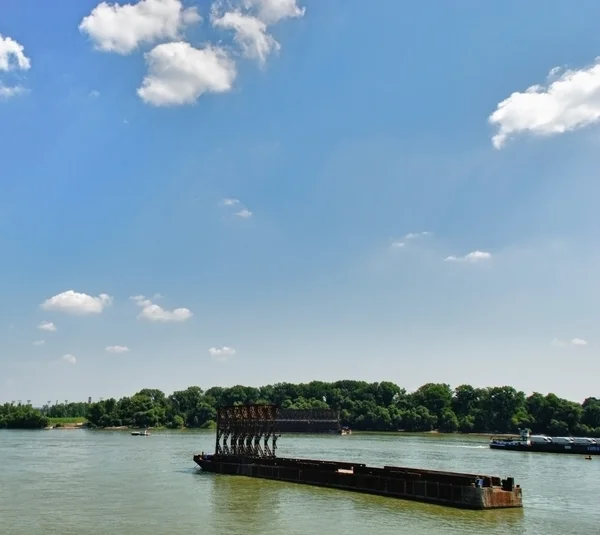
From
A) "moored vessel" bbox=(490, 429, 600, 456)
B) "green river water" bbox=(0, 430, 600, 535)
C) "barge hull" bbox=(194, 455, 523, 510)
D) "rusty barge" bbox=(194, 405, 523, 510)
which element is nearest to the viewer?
"green river water" bbox=(0, 430, 600, 535)

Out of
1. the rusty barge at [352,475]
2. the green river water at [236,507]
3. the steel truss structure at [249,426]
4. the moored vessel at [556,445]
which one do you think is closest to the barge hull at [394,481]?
the rusty barge at [352,475]

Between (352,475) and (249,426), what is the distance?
81.8ft

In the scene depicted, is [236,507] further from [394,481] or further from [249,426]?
[249,426]

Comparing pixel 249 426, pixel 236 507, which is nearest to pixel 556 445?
pixel 249 426

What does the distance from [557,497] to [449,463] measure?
40.0 m

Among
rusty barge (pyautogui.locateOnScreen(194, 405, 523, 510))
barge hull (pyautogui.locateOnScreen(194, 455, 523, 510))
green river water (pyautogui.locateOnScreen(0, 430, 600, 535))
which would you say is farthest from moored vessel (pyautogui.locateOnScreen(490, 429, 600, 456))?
barge hull (pyautogui.locateOnScreen(194, 455, 523, 510))

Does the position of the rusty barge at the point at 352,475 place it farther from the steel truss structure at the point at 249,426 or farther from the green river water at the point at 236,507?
the green river water at the point at 236,507

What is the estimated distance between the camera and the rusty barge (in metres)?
50.4

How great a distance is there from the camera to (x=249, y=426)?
83.1 meters

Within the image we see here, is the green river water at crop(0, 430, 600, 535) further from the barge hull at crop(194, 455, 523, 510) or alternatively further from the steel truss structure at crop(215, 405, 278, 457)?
the steel truss structure at crop(215, 405, 278, 457)

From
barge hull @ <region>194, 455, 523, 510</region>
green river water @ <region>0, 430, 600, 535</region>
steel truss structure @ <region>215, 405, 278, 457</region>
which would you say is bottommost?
green river water @ <region>0, 430, 600, 535</region>

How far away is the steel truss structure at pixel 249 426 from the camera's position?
79.3 meters

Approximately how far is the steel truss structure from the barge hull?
373 centimetres

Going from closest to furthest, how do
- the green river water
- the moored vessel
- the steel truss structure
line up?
the green river water, the steel truss structure, the moored vessel
